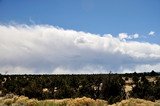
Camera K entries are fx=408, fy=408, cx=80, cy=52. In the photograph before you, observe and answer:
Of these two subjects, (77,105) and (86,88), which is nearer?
(77,105)

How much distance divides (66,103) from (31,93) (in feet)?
80.0

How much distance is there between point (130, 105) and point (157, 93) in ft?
72.5

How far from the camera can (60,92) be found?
2281 inches

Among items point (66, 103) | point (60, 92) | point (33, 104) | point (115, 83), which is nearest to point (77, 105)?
point (66, 103)

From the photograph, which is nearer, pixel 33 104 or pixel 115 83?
pixel 33 104

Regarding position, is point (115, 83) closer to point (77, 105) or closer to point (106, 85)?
point (106, 85)

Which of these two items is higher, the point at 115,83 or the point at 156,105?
the point at 115,83

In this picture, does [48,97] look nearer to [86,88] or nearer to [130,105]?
[86,88]

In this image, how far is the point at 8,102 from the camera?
1473 inches

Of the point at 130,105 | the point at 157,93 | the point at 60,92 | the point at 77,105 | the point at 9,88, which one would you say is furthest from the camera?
the point at 9,88

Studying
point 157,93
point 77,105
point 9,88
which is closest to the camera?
point 77,105

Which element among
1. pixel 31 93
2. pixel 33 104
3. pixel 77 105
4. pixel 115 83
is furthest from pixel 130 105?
pixel 31 93

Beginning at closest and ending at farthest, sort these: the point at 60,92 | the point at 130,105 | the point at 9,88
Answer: the point at 130,105 < the point at 60,92 < the point at 9,88

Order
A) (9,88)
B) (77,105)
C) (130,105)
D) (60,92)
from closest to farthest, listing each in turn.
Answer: (130,105), (77,105), (60,92), (9,88)
